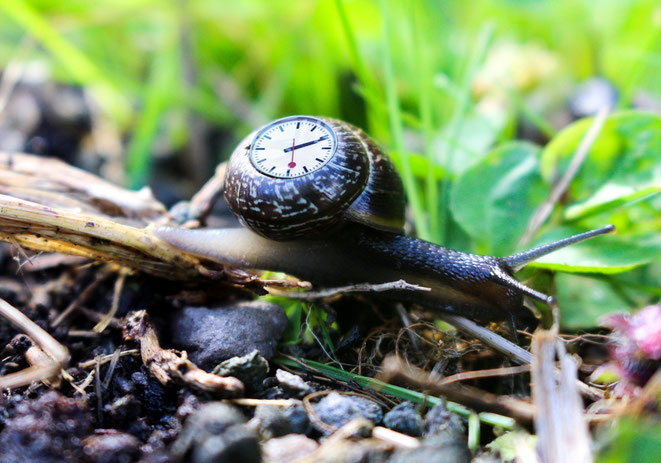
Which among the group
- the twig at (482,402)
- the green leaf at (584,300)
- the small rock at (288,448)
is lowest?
the small rock at (288,448)

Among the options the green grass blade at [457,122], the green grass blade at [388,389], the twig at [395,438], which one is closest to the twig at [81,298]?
the green grass blade at [388,389]

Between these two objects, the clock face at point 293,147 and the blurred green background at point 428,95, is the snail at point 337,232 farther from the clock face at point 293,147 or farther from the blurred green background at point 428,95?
the blurred green background at point 428,95

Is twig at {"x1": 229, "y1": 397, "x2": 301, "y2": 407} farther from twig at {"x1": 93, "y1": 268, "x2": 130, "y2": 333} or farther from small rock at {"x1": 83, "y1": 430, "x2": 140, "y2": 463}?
twig at {"x1": 93, "y1": 268, "x2": 130, "y2": 333}

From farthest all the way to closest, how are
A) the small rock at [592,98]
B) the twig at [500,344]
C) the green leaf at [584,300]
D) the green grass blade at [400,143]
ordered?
1. the small rock at [592,98]
2. the green grass blade at [400,143]
3. the green leaf at [584,300]
4. the twig at [500,344]

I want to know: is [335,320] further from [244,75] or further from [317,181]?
[244,75]

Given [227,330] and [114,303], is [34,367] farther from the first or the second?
[227,330]

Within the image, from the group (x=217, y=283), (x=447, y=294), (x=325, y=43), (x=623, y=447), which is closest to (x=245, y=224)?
(x=217, y=283)
